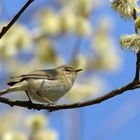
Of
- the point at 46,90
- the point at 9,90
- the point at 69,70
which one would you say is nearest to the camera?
the point at 9,90

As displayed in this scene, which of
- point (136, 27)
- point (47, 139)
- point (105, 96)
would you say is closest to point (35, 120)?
point (47, 139)

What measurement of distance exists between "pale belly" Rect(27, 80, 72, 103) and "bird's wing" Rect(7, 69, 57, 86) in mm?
35

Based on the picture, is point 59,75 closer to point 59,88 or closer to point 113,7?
point 59,88

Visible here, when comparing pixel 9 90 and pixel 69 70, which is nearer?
pixel 9 90

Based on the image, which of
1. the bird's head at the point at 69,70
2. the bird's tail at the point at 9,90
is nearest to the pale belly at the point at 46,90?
the bird's tail at the point at 9,90

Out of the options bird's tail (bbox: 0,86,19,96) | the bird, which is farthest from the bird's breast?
bird's tail (bbox: 0,86,19,96)

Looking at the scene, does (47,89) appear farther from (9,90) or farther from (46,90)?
(9,90)

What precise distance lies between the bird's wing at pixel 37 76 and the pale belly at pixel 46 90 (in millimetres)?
35

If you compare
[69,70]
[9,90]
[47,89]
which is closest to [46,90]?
[47,89]

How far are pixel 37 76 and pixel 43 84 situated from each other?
0.06 meters

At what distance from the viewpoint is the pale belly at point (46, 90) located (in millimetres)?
3003

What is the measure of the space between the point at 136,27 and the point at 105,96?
0.28 m

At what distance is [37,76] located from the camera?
124 inches

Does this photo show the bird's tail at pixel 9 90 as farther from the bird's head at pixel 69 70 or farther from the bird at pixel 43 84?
the bird's head at pixel 69 70
